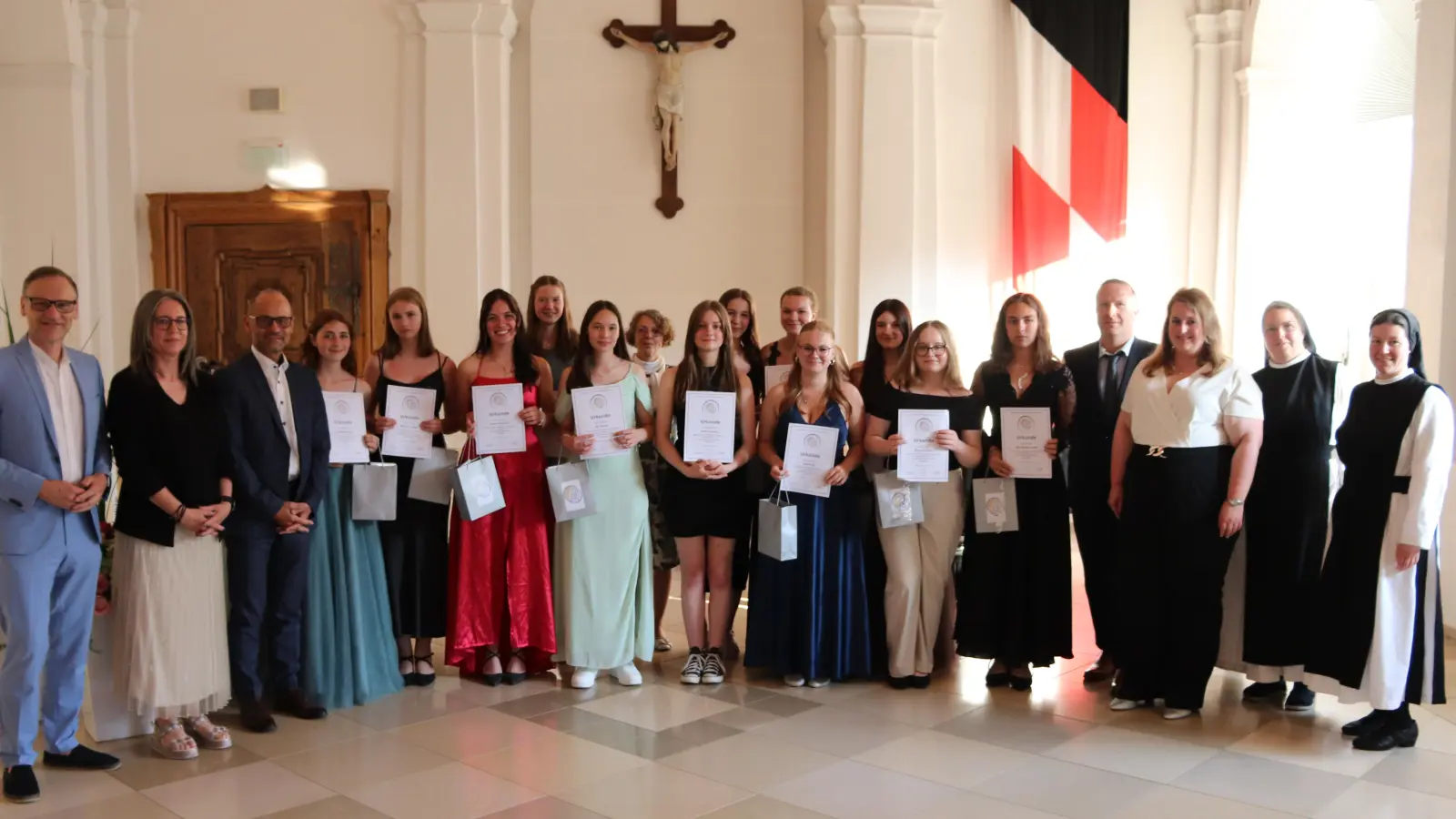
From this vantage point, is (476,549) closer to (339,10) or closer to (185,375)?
(185,375)

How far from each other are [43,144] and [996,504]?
645cm

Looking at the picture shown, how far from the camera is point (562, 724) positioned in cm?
439

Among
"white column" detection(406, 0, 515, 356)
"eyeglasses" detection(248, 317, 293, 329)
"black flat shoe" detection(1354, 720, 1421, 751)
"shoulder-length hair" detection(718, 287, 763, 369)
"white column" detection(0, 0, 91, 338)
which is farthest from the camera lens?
"white column" detection(406, 0, 515, 356)

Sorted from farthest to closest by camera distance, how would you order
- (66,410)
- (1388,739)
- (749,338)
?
(749,338) < (1388,739) < (66,410)

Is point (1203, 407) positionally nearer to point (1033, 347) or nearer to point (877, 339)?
point (1033, 347)

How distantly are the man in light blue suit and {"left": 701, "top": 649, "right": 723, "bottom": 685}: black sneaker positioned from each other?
7.55 feet

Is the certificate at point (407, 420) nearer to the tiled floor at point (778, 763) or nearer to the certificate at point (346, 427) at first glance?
the certificate at point (346, 427)

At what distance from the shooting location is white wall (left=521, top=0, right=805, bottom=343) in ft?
26.1

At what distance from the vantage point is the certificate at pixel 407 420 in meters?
4.71

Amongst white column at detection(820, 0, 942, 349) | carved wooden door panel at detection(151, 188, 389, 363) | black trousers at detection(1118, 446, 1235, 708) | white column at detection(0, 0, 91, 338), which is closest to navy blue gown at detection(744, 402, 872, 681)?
black trousers at detection(1118, 446, 1235, 708)

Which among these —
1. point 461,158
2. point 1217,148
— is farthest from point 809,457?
point 1217,148

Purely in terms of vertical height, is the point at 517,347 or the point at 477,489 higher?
the point at 517,347

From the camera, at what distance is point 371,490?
455 cm

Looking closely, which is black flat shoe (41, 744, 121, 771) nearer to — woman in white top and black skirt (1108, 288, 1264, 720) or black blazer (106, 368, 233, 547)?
black blazer (106, 368, 233, 547)
